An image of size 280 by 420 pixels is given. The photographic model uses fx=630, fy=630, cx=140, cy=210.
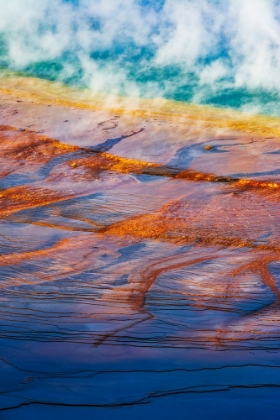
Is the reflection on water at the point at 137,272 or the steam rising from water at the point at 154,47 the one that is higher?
the steam rising from water at the point at 154,47

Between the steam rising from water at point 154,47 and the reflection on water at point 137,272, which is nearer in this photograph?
the reflection on water at point 137,272

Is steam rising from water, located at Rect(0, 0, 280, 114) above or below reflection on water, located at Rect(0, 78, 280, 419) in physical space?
above

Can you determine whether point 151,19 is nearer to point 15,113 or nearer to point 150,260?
point 15,113

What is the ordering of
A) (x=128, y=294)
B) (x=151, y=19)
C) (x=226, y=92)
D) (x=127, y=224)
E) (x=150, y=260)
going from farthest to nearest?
1. (x=151, y=19)
2. (x=226, y=92)
3. (x=127, y=224)
4. (x=150, y=260)
5. (x=128, y=294)

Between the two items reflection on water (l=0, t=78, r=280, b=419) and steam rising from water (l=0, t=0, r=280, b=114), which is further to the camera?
steam rising from water (l=0, t=0, r=280, b=114)

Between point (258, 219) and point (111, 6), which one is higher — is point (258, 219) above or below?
below

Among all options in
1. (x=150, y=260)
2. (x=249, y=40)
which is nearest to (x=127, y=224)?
(x=150, y=260)
